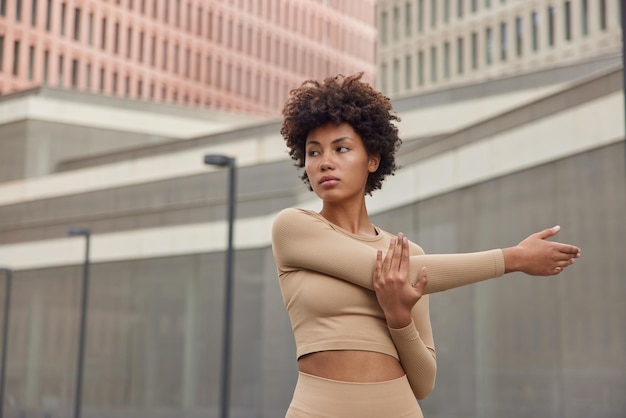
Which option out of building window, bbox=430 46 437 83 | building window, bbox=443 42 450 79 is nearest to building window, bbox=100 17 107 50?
building window, bbox=430 46 437 83

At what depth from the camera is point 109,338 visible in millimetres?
36281

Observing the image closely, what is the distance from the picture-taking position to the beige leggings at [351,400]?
2934 mm

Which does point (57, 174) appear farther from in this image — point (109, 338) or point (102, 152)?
point (109, 338)

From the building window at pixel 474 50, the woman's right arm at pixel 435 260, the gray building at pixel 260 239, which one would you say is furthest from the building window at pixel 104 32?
the woman's right arm at pixel 435 260

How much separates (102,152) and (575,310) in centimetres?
3207

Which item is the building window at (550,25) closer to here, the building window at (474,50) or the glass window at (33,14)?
the building window at (474,50)

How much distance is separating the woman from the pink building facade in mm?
64377

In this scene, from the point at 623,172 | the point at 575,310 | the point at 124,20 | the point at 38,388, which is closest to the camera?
the point at 623,172

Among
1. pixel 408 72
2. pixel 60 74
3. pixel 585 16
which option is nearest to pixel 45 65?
pixel 60 74

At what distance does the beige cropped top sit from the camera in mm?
2996

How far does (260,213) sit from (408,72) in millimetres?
35882

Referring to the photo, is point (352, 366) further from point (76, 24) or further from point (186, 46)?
point (186, 46)

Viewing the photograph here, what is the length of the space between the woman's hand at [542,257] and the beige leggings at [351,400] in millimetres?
480

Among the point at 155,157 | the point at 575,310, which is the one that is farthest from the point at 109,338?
the point at 575,310
